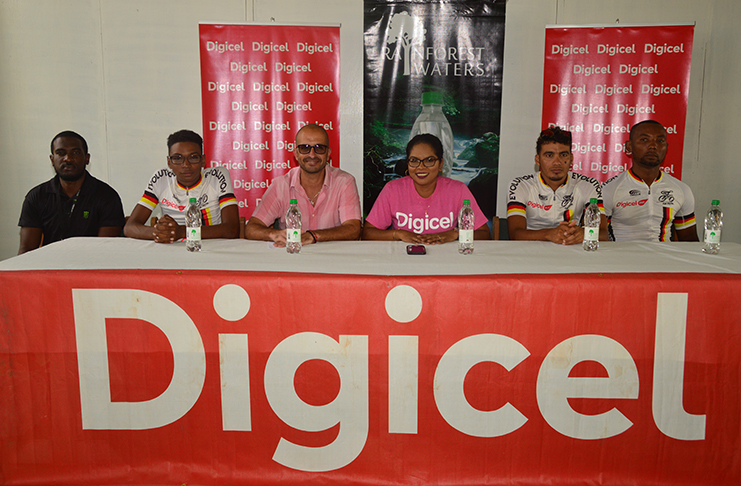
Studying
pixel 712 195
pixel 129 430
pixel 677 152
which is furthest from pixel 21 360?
pixel 712 195

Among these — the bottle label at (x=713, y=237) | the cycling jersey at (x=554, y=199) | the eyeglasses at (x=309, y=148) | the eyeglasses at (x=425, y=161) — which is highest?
the eyeglasses at (x=309, y=148)

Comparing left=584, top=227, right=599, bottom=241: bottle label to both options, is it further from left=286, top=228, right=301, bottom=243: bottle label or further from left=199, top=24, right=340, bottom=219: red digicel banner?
left=199, top=24, right=340, bottom=219: red digicel banner

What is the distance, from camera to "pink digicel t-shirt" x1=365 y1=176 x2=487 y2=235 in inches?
107

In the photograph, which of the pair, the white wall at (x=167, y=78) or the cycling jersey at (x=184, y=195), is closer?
the cycling jersey at (x=184, y=195)

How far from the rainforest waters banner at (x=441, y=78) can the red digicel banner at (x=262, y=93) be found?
332 millimetres

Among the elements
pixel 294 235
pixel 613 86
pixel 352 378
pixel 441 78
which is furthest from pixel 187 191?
pixel 613 86

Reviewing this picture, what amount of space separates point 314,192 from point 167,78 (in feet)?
6.26

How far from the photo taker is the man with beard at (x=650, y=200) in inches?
116

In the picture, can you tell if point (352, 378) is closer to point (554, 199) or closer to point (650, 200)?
point (554, 199)

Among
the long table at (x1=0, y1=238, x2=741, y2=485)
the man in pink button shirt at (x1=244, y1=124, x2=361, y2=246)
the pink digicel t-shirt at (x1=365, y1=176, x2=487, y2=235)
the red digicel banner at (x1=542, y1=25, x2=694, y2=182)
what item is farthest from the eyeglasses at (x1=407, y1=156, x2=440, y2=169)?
the red digicel banner at (x1=542, y1=25, x2=694, y2=182)

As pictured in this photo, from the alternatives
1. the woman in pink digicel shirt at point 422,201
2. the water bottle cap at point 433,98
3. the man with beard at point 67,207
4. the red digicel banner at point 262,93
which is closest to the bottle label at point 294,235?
the woman in pink digicel shirt at point 422,201

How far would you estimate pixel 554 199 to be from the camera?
112 inches

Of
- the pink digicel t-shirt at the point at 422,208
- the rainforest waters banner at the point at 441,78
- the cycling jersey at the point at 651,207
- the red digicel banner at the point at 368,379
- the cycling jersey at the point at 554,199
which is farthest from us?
the rainforest waters banner at the point at 441,78

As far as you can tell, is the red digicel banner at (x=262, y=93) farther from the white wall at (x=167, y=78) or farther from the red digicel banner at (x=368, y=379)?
the red digicel banner at (x=368, y=379)
